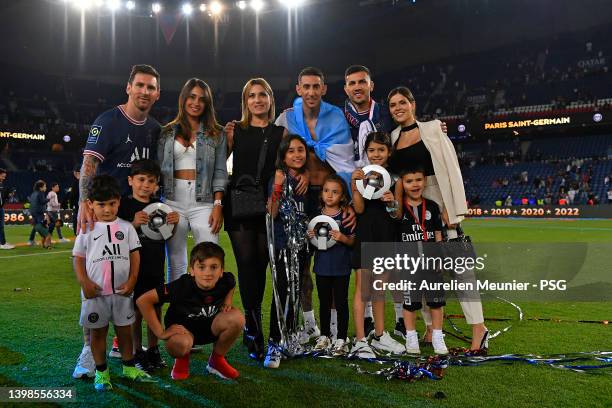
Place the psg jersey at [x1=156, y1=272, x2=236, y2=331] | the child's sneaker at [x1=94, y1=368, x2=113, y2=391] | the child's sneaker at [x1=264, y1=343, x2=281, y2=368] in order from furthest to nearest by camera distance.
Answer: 1. the child's sneaker at [x1=264, y1=343, x2=281, y2=368]
2. the psg jersey at [x1=156, y1=272, x2=236, y2=331]
3. the child's sneaker at [x1=94, y1=368, x2=113, y2=391]

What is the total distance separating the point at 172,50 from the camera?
4097 cm

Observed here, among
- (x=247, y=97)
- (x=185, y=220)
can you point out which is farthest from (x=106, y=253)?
(x=247, y=97)

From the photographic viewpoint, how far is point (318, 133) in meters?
4.13

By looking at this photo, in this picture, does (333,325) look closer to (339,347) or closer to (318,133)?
(339,347)

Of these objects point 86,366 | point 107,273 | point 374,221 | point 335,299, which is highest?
point 374,221

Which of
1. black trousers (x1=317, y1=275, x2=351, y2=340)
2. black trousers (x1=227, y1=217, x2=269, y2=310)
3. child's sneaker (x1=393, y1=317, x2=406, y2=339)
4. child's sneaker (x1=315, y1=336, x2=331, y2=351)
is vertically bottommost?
child's sneaker (x1=393, y1=317, x2=406, y2=339)

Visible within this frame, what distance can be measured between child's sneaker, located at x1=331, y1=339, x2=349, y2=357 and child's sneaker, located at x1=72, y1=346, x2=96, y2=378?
168 cm

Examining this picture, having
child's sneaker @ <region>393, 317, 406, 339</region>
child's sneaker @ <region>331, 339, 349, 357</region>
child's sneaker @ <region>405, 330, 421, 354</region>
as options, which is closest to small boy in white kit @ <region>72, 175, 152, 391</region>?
child's sneaker @ <region>331, 339, 349, 357</region>

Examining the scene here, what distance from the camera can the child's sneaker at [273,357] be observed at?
11.5ft

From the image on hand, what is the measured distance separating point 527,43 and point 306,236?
39358 millimetres

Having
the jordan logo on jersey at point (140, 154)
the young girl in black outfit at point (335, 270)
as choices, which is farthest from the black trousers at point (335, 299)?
the jordan logo on jersey at point (140, 154)

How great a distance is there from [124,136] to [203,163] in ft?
2.01

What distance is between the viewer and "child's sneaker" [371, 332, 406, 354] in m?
3.90

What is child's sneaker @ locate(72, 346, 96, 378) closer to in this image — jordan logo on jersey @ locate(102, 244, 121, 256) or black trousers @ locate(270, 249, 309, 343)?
jordan logo on jersey @ locate(102, 244, 121, 256)
